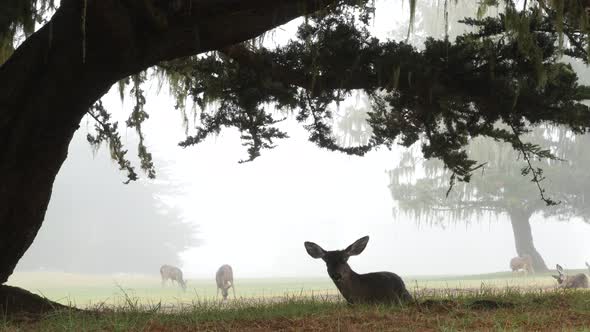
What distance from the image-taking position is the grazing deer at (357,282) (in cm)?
581

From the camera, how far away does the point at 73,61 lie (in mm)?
4723

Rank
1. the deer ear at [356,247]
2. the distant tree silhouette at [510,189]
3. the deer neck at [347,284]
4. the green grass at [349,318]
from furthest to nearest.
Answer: the distant tree silhouette at [510,189], the deer ear at [356,247], the deer neck at [347,284], the green grass at [349,318]

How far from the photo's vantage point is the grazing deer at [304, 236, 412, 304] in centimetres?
581

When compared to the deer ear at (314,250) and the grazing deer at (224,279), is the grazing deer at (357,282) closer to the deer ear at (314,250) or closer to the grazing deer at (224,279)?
the deer ear at (314,250)

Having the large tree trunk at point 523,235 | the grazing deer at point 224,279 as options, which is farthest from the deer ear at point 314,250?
the large tree trunk at point 523,235

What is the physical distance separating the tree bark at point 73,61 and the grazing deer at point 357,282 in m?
2.16

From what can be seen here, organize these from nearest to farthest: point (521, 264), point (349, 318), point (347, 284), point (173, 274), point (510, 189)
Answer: point (349, 318) < point (347, 284) < point (173, 274) < point (521, 264) < point (510, 189)

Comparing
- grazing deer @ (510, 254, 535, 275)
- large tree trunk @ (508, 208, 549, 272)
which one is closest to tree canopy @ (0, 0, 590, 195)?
grazing deer @ (510, 254, 535, 275)

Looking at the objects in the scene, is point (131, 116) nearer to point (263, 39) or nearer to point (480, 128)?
point (263, 39)

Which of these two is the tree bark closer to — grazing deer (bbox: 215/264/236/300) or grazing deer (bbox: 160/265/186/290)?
grazing deer (bbox: 215/264/236/300)

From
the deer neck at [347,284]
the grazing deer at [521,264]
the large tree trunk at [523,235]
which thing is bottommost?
the deer neck at [347,284]

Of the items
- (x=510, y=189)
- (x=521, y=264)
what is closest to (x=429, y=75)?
(x=521, y=264)

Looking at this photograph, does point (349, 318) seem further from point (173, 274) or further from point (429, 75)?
point (173, 274)

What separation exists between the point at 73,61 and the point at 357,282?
9.91ft
